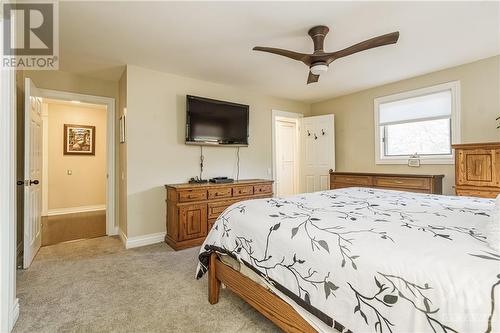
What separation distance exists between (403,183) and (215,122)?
3039 millimetres

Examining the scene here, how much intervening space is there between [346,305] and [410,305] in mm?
248

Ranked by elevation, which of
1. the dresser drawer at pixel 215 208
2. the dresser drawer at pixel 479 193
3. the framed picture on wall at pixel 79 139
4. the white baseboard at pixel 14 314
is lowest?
the white baseboard at pixel 14 314

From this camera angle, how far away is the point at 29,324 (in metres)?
1.69

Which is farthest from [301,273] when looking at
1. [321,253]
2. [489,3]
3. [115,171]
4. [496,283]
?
[115,171]

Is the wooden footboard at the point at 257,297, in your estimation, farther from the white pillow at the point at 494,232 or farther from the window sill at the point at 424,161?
the window sill at the point at 424,161

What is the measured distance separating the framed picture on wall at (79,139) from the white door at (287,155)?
450 cm

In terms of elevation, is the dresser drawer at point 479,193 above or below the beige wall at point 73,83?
below

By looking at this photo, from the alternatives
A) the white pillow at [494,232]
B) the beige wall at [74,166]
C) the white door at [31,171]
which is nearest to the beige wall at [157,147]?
the white door at [31,171]

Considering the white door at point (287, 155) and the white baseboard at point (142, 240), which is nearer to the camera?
the white baseboard at point (142, 240)

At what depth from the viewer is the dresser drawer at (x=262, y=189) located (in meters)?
3.88

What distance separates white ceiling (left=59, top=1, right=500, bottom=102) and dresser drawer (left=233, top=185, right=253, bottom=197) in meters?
1.76

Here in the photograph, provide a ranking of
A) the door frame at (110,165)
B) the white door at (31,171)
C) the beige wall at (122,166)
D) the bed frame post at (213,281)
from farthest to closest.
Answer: the door frame at (110,165)
the beige wall at (122,166)
the white door at (31,171)
the bed frame post at (213,281)

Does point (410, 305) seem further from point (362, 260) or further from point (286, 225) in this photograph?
point (286, 225)

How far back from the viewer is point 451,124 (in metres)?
3.42
